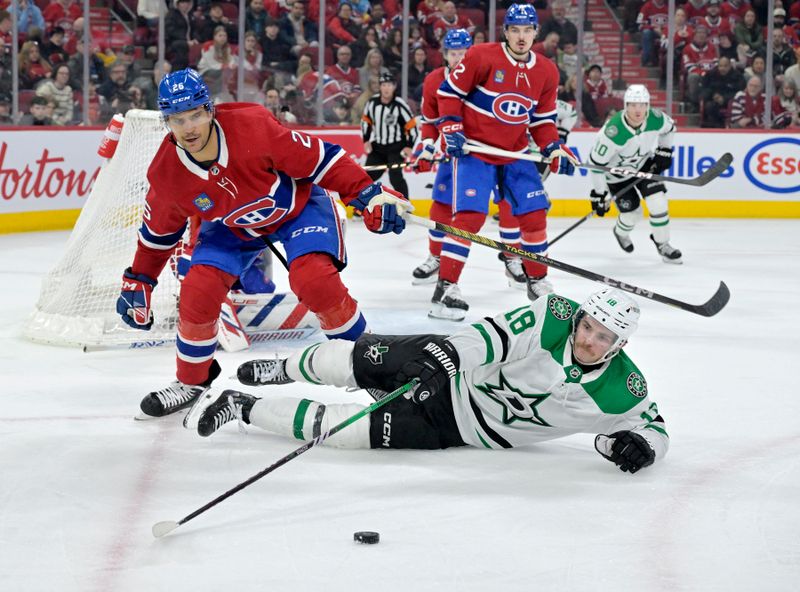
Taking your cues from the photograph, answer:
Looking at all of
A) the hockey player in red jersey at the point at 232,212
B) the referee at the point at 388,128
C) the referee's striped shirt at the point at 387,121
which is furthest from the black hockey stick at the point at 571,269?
the referee's striped shirt at the point at 387,121

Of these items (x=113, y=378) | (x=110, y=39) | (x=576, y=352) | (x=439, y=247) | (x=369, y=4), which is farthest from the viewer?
(x=369, y=4)

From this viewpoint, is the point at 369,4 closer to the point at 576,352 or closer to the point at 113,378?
the point at 113,378

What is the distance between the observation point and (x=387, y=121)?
8977 mm

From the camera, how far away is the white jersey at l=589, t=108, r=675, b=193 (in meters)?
7.09

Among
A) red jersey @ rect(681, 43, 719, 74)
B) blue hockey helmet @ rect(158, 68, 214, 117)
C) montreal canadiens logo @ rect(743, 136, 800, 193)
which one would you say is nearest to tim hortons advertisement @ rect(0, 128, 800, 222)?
montreal canadiens logo @ rect(743, 136, 800, 193)

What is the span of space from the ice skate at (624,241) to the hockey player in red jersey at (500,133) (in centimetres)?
189

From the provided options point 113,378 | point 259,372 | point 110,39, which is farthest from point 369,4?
point 259,372

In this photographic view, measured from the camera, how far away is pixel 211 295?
11.6 ft

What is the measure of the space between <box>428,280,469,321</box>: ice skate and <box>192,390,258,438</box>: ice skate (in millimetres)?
2078

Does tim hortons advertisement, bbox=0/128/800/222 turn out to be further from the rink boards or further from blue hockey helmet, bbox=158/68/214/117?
blue hockey helmet, bbox=158/68/214/117

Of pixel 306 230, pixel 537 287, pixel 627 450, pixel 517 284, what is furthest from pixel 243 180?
pixel 517 284

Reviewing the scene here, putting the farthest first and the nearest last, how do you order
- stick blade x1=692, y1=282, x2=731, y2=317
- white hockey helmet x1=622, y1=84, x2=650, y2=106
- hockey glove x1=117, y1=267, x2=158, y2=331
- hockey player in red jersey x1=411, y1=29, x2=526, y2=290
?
white hockey helmet x1=622, y1=84, x2=650, y2=106
hockey player in red jersey x1=411, y1=29, x2=526, y2=290
stick blade x1=692, y1=282, x2=731, y2=317
hockey glove x1=117, y1=267, x2=158, y2=331

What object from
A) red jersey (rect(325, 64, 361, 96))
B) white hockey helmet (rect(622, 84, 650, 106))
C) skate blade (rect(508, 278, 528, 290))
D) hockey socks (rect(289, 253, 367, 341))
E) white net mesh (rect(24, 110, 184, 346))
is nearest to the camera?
hockey socks (rect(289, 253, 367, 341))

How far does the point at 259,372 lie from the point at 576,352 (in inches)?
34.4
